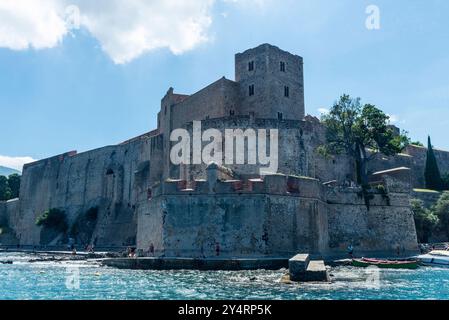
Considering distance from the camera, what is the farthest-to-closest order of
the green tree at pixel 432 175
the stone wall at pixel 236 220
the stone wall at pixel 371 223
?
the green tree at pixel 432 175
the stone wall at pixel 371 223
the stone wall at pixel 236 220

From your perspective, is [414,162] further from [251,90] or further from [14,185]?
[14,185]

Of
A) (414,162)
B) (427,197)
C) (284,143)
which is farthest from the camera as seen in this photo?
(414,162)

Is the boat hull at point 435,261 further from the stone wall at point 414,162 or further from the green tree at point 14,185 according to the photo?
the green tree at point 14,185

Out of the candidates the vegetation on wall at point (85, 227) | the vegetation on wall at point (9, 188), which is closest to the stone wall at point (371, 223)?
the vegetation on wall at point (85, 227)

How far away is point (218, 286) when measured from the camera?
15258mm

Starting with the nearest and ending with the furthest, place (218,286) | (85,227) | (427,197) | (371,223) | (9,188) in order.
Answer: (218,286) < (371,223) < (427,197) < (85,227) < (9,188)

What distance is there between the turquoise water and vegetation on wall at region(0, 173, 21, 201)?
195ft

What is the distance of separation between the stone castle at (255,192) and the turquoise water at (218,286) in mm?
3983

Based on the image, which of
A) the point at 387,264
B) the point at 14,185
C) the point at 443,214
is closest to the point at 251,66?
the point at 443,214

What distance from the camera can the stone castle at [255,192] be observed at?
24125mm

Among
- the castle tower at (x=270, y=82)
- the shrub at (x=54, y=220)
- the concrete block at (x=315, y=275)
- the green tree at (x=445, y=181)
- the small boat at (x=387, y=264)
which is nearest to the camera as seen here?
the concrete block at (x=315, y=275)

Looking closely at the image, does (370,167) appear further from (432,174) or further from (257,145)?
(257,145)

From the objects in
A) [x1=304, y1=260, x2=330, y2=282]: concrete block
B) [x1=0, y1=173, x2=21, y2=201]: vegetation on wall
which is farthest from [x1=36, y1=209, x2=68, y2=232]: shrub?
[x1=304, y1=260, x2=330, y2=282]: concrete block

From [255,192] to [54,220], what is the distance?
36862 mm
